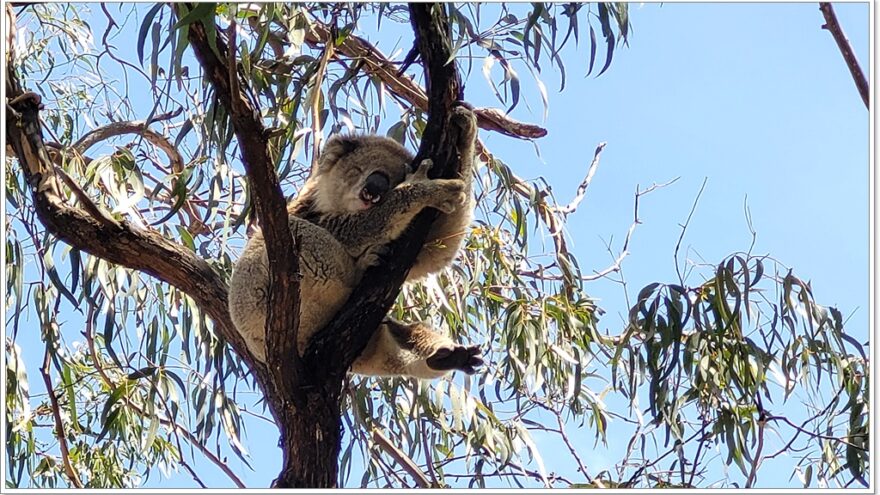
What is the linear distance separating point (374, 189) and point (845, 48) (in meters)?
1.58

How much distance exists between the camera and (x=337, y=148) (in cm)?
335

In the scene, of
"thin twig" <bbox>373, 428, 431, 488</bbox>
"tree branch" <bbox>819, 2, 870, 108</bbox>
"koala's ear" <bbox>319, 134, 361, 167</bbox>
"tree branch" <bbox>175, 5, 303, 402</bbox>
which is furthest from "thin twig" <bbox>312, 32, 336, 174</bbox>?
"tree branch" <bbox>819, 2, 870, 108</bbox>

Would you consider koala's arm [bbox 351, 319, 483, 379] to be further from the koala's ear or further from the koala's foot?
the koala's ear

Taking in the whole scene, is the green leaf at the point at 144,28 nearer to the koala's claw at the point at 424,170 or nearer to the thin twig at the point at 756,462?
the koala's claw at the point at 424,170

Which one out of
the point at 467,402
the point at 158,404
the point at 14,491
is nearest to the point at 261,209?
the point at 14,491

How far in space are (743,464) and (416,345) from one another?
105 centimetres

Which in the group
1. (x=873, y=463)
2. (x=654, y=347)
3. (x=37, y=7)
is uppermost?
(x=37, y=7)

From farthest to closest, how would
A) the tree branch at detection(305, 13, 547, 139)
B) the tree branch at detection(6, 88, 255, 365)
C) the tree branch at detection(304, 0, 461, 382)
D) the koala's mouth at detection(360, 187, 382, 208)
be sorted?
the tree branch at detection(305, 13, 547, 139)
the koala's mouth at detection(360, 187, 382, 208)
the tree branch at detection(304, 0, 461, 382)
the tree branch at detection(6, 88, 255, 365)

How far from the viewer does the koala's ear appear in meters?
3.33

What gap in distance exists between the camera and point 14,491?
2.77m

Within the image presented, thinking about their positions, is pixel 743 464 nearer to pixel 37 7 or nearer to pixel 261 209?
pixel 261 209

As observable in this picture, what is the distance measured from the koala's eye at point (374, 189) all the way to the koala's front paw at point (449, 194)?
32 cm

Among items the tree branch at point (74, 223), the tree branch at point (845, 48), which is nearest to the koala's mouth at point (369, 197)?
the tree branch at point (74, 223)

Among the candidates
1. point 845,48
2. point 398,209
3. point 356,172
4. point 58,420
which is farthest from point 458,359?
point 845,48
